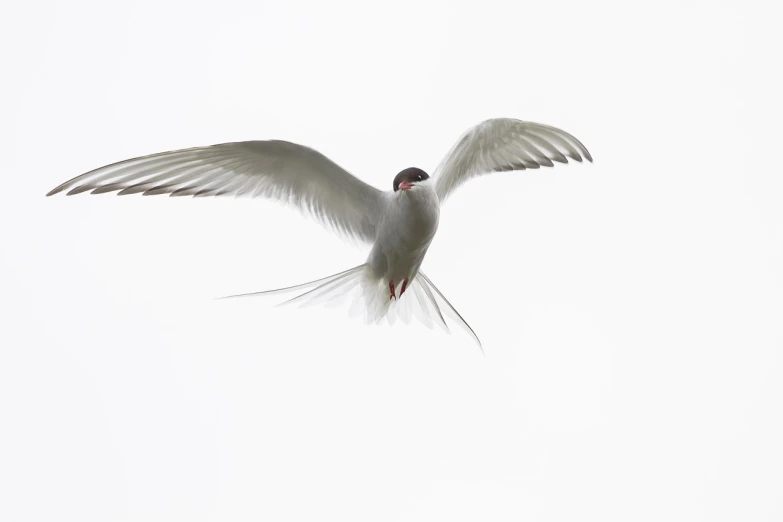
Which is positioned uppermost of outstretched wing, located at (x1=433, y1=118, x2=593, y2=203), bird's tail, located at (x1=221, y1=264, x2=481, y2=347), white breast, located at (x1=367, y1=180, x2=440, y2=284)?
outstretched wing, located at (x1=433, y1=118, x2=593, y2=203)

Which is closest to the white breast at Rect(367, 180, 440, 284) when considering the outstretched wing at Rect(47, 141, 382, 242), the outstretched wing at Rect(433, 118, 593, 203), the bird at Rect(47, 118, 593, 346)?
the bird at Rect(47, 118, 593, 346)

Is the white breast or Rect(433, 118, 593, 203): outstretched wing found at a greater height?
Rect(433, 118, 593, 203): outstretched wing

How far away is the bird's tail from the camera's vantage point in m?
4.84

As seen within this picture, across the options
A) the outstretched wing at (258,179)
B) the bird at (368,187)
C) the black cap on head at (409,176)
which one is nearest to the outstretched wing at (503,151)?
the bird at (368,187)

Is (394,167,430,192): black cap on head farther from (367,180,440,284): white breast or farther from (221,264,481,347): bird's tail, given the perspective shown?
(221,264,481,347): bird's tail

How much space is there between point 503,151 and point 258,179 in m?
1.42

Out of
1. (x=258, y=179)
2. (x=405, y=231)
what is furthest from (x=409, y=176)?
(x=258, y=179)

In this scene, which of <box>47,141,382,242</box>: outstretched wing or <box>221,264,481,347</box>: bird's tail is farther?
Answer: <box>221,264,481,347</box>: bird's tail

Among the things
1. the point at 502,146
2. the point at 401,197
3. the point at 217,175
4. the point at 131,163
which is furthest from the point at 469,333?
the point at 131,163

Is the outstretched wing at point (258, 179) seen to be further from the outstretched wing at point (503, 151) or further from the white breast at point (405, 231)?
the outstretched wing at point (503, 151)

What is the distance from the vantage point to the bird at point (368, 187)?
405 centimetres

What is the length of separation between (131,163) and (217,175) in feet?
1.84

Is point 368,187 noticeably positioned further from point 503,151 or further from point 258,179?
point 503,151

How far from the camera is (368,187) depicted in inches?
180
